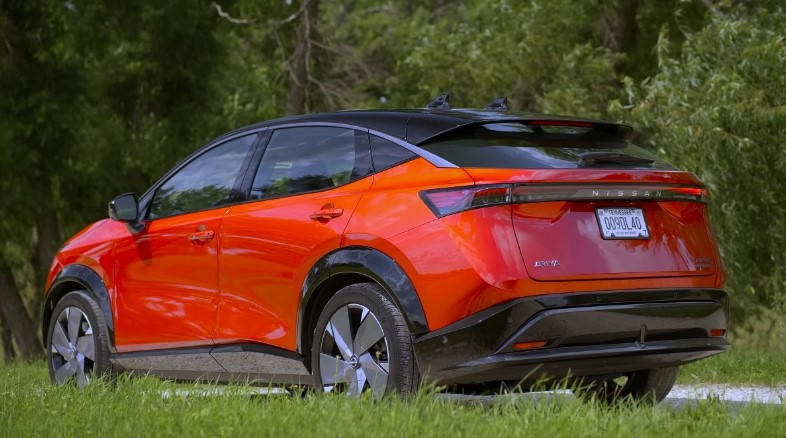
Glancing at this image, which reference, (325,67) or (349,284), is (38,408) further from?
(325,67)

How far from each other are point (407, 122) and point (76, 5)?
47.6ft

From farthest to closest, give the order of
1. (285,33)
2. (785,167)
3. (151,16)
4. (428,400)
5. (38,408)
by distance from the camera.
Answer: (285,33), (151,16), (785,167), (38,408), (428,400)

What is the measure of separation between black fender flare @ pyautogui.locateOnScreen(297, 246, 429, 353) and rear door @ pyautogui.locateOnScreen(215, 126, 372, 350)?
63mm

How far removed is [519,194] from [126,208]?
124 inches

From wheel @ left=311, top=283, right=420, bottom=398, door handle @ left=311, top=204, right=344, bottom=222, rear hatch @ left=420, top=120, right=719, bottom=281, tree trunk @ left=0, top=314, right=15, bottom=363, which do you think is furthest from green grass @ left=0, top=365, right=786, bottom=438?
tree trunk @ left=0, top=314, right=15, bottom=363

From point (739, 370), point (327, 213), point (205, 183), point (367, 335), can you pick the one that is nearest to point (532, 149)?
point (327, 213)

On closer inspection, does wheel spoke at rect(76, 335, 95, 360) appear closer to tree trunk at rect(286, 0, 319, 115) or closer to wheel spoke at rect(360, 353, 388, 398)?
wheel spoke at rect(360, 353, 388, 398)

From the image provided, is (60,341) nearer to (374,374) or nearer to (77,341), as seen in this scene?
(77,341)

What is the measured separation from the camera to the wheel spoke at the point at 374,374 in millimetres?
5859

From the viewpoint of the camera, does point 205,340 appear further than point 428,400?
Yes

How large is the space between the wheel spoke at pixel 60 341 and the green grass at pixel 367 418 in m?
2.30

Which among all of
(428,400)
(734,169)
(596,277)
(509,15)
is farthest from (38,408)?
(509,15)

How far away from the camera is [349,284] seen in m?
6.24

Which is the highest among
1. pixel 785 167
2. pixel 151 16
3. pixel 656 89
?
pixel 151 16
